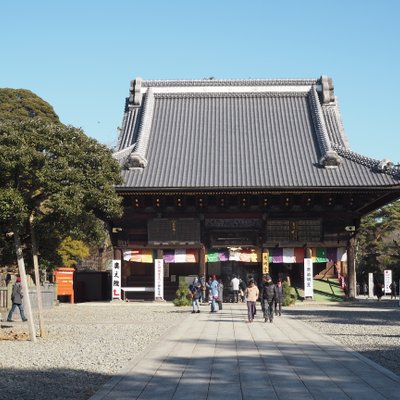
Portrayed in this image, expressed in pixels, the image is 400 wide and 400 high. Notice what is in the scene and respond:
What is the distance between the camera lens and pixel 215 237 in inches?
1550

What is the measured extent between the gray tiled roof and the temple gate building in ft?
0.34

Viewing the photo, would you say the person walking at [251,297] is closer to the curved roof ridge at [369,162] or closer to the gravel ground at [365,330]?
the gravel ground at [365,330]

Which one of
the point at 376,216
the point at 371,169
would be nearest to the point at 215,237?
the point at 371,169

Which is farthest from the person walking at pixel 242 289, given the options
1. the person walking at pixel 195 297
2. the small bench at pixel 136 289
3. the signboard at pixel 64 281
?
the signboard at pixel 64 281

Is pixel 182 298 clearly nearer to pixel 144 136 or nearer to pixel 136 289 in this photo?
pixel 136 289

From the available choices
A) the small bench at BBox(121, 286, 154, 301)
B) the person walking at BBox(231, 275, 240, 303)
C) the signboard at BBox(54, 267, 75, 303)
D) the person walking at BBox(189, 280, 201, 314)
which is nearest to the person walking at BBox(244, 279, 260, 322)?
the person walking at BBox(189, 280, 201, 314)

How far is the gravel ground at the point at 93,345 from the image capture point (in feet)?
35.3

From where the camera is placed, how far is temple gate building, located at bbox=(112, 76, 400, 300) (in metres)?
36.7

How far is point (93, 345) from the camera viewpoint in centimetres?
1616

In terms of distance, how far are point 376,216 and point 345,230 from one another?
3064cm

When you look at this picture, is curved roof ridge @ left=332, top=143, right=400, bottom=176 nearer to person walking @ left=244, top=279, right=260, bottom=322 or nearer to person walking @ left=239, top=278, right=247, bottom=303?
person walking @ left=239, top=278, right=247, bottom=303

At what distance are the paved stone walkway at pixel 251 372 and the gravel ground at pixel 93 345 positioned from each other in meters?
0.52

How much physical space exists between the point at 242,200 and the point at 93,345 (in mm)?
22999

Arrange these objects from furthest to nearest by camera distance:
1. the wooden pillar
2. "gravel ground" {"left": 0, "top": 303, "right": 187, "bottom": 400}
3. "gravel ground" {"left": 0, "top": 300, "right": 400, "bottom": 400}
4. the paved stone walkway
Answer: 1. the wooden pillar
2. "gravel ground" {"left": 0, "top": 300, "right": 400, "bottom": 400}
3. "gravel ground" {"left": 0, "top": 303, "right": 187, "bottom": 400}
4. the paved stone walkway
